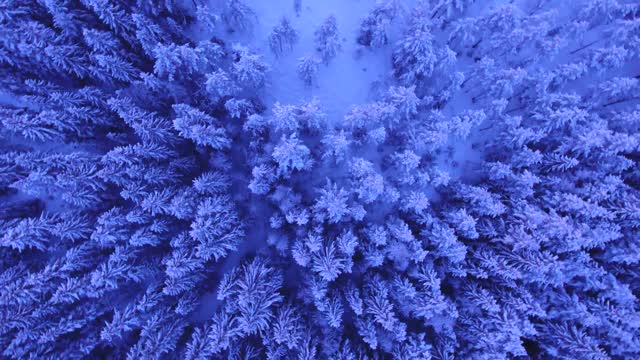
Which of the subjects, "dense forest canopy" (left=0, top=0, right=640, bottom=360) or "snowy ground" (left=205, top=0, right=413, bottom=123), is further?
"snowy ground" (left=205, top=0, right=413, bottom=123)

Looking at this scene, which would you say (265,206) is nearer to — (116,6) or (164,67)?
(164,67)

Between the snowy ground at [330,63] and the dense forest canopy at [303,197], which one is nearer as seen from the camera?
the dense forest canopy at [303,197]

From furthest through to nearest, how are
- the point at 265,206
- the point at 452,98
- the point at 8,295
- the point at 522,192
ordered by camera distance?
1. the point at 452,98
2. the point at 265,206
3. the point at 522,192
4. the point at 8,295

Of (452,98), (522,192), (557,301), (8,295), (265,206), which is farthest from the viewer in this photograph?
(452,98)

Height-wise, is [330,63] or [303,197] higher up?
[330,63]

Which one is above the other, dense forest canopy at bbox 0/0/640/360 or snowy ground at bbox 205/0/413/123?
snowy ground at bbox 205/0/413/123

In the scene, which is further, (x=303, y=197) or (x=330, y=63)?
(x=330, y=63)

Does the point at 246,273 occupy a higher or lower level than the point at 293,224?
lower

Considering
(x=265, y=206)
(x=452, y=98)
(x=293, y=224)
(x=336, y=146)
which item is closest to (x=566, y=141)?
(x=452, y=98)

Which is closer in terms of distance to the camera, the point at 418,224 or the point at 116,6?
the point at 116,6

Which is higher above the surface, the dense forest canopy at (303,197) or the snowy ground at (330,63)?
the snowy ground at (330,63)

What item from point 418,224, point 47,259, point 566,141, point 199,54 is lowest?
point 47,259
